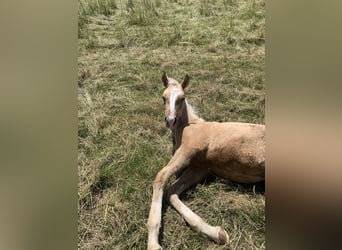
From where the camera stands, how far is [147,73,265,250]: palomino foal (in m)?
2.62

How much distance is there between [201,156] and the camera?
114 inches

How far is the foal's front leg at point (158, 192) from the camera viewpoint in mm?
2482

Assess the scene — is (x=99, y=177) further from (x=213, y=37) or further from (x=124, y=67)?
(x=213, y=37)

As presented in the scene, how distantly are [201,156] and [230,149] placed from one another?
10.1 inches

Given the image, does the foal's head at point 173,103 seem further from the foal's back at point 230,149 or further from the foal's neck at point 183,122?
the foal's back at point 230,149

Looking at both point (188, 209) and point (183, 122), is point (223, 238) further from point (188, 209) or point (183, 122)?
point (183, 122)

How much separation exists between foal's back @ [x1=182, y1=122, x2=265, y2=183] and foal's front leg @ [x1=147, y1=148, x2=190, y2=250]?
92 mm
